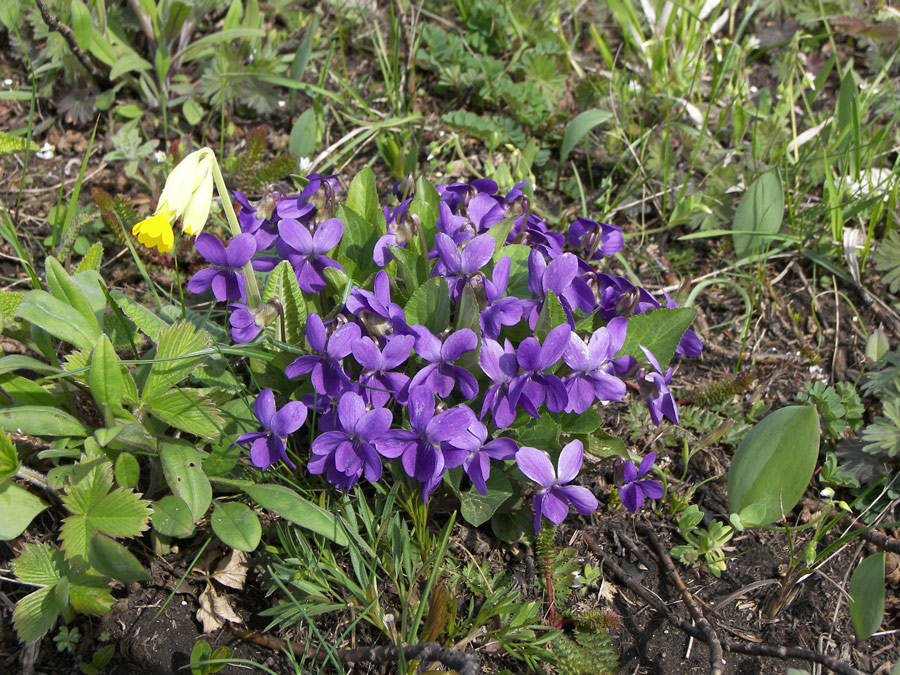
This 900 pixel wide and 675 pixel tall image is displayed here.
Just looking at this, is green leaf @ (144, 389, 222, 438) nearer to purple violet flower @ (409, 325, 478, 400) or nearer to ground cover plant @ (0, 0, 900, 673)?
ground cover plant @ (0, 0, 900, 673)

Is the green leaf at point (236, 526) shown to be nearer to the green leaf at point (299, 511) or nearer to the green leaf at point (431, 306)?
the green leaf at point (299, 511)

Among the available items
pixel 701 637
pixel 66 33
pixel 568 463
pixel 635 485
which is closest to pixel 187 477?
pixel 568 463

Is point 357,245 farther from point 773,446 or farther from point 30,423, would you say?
point 773,446

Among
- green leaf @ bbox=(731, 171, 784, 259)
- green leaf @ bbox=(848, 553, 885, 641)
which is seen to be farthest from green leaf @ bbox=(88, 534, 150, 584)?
green leaf @ bbox=(731, 171, 784, 259)

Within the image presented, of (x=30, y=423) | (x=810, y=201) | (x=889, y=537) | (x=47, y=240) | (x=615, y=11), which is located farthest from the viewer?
(x=615, y=11)

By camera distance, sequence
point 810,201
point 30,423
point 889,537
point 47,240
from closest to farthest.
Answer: point 30,423 < point 889,537 < point 47,240 < point 810,201

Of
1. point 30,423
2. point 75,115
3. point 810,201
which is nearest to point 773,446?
point 810,201
